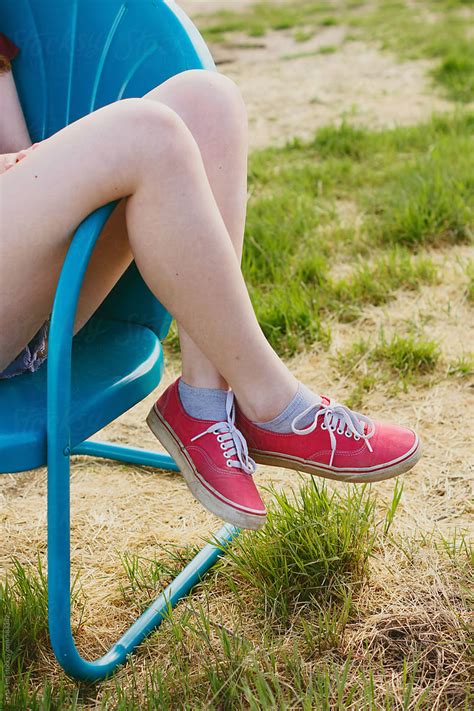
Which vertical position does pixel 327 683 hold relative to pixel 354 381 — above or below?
above

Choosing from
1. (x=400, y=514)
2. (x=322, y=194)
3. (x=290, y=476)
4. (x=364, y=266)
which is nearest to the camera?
(x=400, y=514)

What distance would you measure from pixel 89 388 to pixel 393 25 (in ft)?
18.9

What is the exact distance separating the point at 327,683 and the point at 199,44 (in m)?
1.03

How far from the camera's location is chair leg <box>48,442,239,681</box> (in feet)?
3.68

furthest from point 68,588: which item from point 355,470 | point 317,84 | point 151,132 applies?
point 317,84

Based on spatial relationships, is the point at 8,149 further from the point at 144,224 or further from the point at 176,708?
the point at 176,708

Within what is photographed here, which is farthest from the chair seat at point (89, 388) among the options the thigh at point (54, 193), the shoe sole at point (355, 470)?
the shoe sole at point (355, 470)

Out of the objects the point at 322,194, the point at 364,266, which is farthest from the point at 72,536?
the point at 322,194

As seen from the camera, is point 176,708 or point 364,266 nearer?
point 176,708

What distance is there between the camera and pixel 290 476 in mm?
1749

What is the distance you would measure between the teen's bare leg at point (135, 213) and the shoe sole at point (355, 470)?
8.3 inches

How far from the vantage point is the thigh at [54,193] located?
43.7 inches

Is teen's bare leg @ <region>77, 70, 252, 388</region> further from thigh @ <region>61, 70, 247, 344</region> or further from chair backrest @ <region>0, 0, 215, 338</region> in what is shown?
chair backrest @ <region>0, 0, 215, 338</region>

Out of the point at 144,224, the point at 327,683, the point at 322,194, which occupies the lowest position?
the point at 322,194
